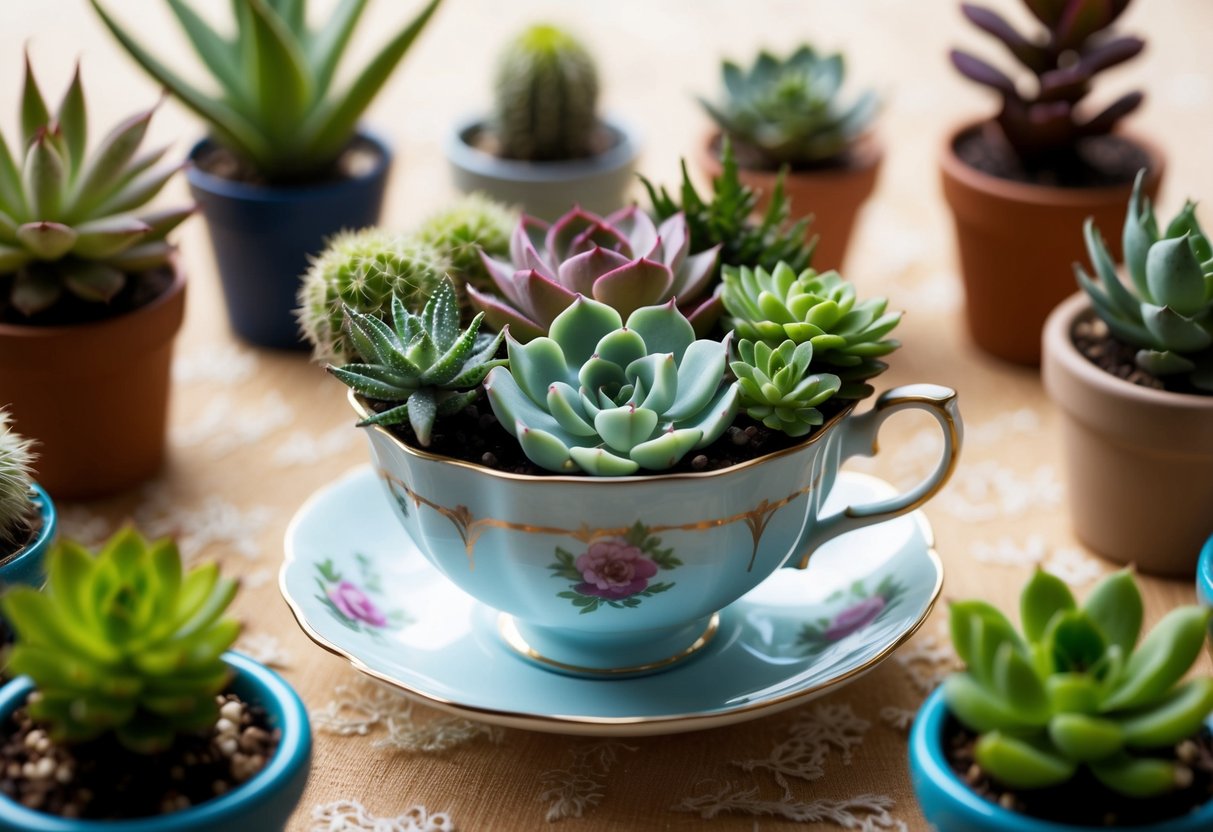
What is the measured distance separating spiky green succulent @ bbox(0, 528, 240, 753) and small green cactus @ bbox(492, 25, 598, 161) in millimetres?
988

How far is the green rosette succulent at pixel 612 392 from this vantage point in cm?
79

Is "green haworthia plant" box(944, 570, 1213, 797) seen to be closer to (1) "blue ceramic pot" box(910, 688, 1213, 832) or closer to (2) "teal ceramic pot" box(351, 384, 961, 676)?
(1) "blue ceramic pot" box(910, 688, 1213, 832)

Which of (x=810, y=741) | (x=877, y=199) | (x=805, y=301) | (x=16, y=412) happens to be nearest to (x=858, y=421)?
(x=805, y=301)

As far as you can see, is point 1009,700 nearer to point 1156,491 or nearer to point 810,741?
point 810,741

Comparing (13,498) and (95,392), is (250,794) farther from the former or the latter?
(95,392)

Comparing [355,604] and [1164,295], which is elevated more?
[1164,295]

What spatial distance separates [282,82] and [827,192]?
1.93ft

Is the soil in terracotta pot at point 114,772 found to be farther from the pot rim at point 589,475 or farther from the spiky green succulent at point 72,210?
the spiky green succulent at point 72,210

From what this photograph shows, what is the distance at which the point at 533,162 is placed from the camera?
5.20 feet

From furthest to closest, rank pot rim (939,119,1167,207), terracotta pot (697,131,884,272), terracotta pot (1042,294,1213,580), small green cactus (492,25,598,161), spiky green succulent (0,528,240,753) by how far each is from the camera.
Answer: small green cactus (492,25,598,161)
terracotta pot (697,131,884,272)
pot rim (939,119,1167,207)
terracotta pot (1042,294,1213,580)
spiky green succulent (0,528,240,753)

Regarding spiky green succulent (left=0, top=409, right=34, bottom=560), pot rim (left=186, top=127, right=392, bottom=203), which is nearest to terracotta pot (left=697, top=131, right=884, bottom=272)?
pot rim (left=186, top=127, right=392, bottom=203)

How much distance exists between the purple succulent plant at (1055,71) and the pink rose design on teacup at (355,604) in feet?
2.80

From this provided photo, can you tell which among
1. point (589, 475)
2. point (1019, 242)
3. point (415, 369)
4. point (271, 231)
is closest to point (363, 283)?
point (415, 369)

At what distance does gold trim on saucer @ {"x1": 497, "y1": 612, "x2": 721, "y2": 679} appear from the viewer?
920 millimetres
